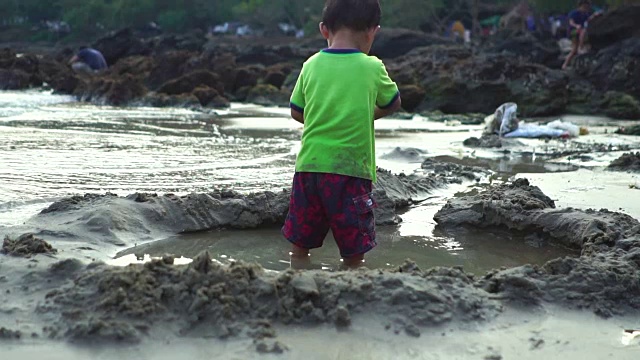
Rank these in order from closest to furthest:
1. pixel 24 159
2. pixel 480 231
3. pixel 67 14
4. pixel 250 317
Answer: pixel 250 317
pixel 480 231
pixel 24 159
pixel 67 14

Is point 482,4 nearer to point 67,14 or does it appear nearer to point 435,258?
point 67,14

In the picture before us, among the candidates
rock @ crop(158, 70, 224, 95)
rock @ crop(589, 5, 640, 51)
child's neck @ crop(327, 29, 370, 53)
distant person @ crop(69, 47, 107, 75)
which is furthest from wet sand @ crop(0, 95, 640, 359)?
distant person @ crop(69, 47, 107, 75)

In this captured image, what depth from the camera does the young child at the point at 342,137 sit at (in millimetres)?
3115

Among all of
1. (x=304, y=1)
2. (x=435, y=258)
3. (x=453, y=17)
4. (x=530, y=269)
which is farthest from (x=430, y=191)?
(x=304, y=1)

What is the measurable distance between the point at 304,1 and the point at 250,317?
184ft

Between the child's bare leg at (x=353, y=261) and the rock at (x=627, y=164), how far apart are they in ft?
12.6

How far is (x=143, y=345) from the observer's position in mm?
2121

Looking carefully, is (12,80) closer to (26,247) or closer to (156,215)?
(156,215)

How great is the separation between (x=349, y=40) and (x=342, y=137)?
0.44 m

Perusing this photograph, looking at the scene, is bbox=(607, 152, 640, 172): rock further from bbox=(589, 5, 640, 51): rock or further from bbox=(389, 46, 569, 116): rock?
bbox=(589, 5, 640, 51): rock

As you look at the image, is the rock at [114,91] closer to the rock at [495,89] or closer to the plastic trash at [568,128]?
the rock at [495,89]

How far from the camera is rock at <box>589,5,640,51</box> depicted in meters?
18.8

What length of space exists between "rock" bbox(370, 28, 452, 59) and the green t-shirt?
31750 millimetres

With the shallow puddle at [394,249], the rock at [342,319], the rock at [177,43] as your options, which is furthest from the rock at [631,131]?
the rock at [177,43]
